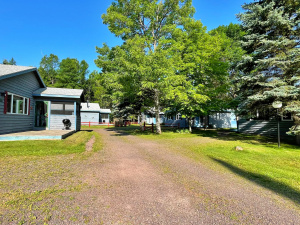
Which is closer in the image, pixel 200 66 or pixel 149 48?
Result: pixel 149 48

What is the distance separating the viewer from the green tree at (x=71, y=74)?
52969 millimetres

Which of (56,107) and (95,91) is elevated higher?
(95,91)

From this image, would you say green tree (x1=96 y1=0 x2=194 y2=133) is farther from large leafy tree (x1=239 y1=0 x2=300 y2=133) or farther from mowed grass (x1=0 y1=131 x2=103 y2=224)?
mowed grass (x1=0 y1=131 x2=103 y2=224)

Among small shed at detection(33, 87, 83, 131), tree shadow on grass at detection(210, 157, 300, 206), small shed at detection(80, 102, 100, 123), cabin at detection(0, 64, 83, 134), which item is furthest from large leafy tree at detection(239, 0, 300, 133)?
small shed at detection(80, 102, 100, 123)

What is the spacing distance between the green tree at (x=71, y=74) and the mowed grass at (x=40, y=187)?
52.2m

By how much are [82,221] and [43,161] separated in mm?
3906

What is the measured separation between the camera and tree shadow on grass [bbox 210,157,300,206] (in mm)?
3452

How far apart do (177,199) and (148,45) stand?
13.7 metres

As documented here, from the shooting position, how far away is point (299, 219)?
8.52 ft

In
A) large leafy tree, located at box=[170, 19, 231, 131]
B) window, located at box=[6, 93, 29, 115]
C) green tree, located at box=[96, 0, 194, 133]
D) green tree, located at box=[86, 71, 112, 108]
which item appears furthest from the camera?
green tree, located at box=[86, 71, 112, 108]

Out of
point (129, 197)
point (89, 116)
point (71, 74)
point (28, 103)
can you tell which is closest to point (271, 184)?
point (129, 197)

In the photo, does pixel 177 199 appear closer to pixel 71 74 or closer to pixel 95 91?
pixel 95 91

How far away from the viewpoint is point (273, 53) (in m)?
10.1

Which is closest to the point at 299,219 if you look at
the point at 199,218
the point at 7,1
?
the point at 199,218
